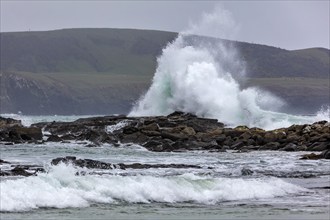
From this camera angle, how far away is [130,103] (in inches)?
6767

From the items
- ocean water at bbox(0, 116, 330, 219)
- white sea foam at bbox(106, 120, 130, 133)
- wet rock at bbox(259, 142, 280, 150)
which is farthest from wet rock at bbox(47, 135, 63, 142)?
ocean water at bbox(0, 116, 330, 219)

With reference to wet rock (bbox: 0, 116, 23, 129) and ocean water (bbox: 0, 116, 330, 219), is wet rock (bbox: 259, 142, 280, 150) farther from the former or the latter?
wet rock (bbox: 0, 116, 23, 129)

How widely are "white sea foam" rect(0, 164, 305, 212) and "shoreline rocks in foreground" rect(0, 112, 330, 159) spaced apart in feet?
48.1

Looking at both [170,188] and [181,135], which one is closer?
[170,188]

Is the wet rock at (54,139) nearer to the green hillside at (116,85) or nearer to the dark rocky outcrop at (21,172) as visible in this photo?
the dark rocky outcrop at (21,172)

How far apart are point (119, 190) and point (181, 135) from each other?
21100mm

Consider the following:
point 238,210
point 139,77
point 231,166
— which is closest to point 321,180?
point 231,166

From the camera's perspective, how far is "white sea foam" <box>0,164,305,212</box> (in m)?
17.4

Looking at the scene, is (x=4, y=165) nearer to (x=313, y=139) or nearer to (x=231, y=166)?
(x=231, y=166)

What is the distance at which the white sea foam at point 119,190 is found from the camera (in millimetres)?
17406

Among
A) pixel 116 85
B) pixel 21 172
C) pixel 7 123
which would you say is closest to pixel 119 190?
pixel 21 172

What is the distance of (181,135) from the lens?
132 ft

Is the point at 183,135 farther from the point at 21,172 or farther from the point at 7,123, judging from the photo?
the point at 21,172

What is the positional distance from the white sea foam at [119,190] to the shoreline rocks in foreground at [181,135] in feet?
48.1
